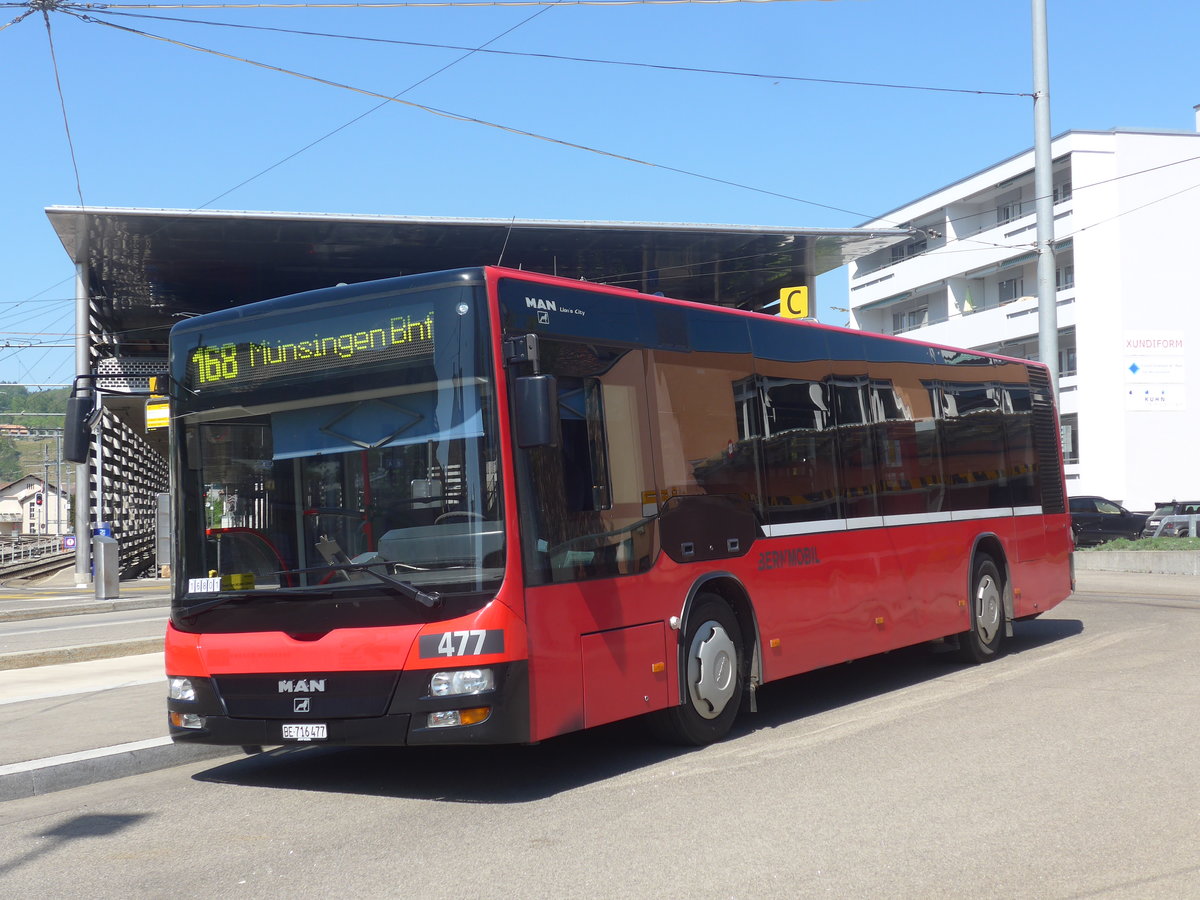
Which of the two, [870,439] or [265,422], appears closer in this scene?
[265,422]

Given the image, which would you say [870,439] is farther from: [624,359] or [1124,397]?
[1124,397]

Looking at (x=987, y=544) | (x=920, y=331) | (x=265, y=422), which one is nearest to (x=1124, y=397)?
(x=920, y=331)

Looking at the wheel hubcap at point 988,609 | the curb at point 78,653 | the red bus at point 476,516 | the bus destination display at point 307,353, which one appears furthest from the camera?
the curb at point 78,653

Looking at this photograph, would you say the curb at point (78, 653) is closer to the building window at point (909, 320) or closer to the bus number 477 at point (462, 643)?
the bus number 477 at point (462, 643)

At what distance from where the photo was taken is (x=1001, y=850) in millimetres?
5449

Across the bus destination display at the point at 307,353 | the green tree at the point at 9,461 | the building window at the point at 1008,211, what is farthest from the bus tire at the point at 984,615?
the green tree at the point at 9,461

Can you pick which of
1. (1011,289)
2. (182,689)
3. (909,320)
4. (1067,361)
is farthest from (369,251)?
(909,320)

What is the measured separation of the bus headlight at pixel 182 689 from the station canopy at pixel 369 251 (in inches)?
832

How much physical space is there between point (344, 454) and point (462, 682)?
1417 millimetres

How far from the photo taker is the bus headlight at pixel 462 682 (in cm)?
668

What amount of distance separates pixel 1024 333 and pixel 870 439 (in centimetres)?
4413

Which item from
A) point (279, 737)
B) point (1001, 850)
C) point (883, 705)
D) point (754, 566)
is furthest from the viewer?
point (883, 705)

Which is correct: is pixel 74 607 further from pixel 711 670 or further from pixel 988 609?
pixel 711 670

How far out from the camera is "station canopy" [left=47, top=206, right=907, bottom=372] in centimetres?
2833
